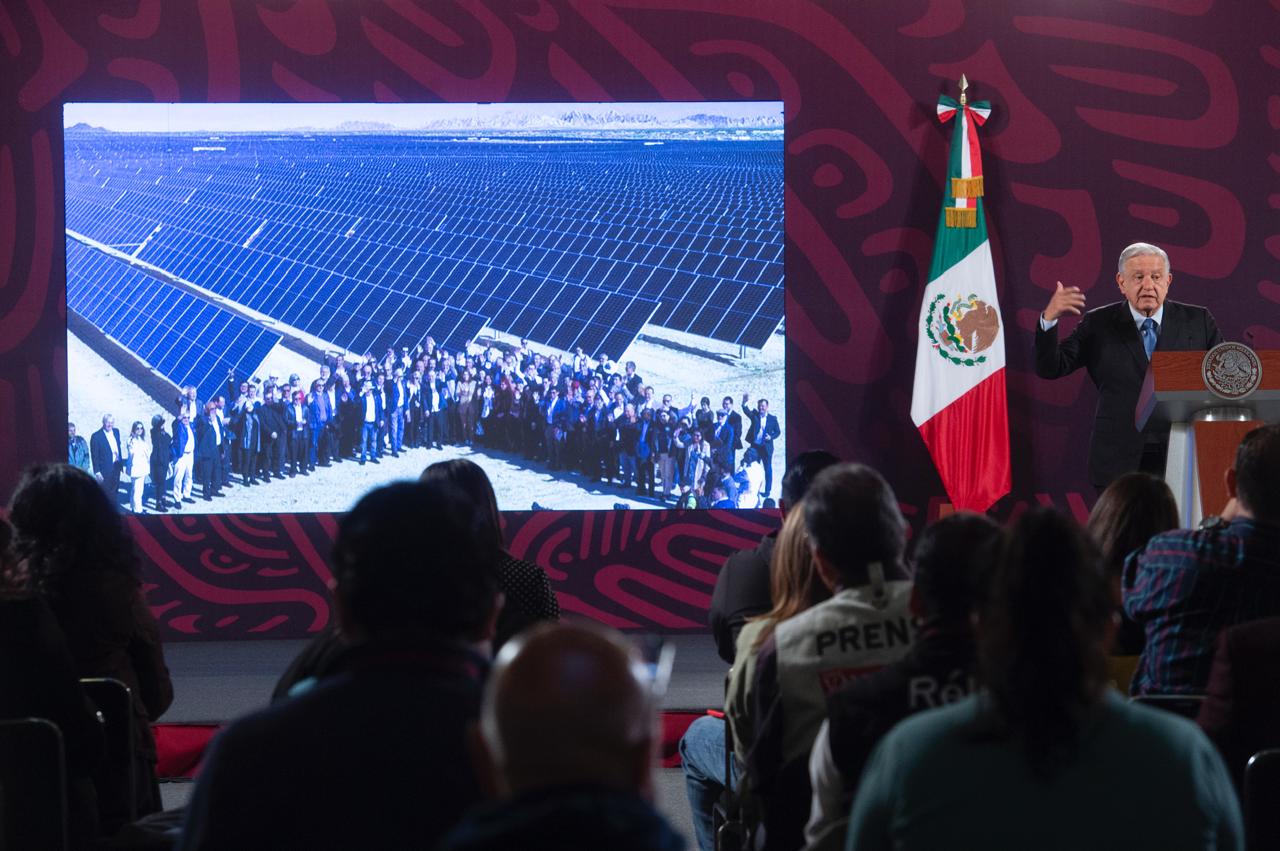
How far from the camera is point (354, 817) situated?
4.02 ft

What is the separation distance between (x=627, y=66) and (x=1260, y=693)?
5084 millimetres

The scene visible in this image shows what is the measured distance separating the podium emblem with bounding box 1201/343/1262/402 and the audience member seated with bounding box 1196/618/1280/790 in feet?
7.01

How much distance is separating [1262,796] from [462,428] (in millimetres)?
4831

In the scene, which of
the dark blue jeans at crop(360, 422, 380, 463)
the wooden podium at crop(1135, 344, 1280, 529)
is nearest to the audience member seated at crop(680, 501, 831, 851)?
the wooden podium at crop(1135, 344, 1280, 529)

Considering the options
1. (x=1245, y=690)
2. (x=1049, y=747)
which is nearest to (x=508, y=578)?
(x=1245, y=690)

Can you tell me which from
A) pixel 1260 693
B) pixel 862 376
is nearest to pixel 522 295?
pixel 862 376

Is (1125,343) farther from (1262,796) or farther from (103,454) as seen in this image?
(103,454)

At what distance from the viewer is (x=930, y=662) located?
185 centimetres

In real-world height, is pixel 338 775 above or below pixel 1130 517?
below

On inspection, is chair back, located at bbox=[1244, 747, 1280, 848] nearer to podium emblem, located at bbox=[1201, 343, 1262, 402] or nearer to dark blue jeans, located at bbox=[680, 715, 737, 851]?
dark blue jeans, located at bbox=[680, 715, 737, 851]

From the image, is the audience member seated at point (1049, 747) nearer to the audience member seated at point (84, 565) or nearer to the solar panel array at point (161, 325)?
the audience member seated at point (84, 565)

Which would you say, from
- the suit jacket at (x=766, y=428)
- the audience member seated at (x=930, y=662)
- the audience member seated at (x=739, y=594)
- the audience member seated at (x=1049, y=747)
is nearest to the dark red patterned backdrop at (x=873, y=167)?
the suit jacket at (x=766, y=428)

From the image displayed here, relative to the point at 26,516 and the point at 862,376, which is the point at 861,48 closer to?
the point at 862,376

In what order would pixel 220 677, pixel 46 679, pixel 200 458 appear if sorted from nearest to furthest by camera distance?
pixel 46 679 < pixel 220 677 < pixel 200 458
